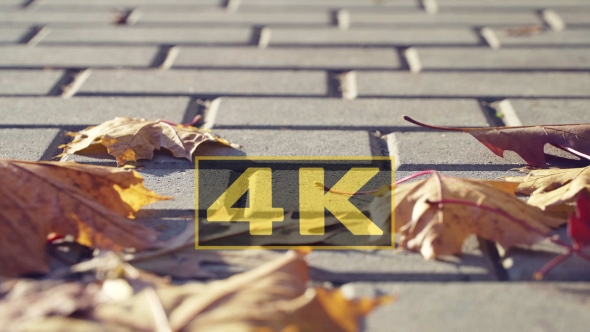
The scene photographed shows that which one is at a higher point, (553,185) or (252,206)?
(553,185)

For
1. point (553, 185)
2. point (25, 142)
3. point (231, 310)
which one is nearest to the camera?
point (231, 310)

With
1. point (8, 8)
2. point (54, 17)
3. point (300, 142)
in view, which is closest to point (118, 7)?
point (54, 17)

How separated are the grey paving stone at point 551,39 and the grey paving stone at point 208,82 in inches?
39.6

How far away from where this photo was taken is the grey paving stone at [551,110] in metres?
1.95

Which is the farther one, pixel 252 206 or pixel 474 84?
pixel 474 84

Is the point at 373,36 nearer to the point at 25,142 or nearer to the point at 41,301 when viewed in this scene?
the point at 25,142

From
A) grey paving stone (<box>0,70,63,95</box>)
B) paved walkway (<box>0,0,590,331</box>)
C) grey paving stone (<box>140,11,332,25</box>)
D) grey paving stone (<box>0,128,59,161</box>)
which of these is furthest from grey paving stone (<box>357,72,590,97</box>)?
grey paving stone (<box>0,70,63,95</box>)

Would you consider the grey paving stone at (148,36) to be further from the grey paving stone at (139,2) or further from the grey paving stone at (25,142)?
the grey paving stone at (25,142)

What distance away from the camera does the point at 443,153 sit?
1.73 meters

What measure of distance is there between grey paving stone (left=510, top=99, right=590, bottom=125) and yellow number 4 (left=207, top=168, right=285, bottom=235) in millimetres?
941

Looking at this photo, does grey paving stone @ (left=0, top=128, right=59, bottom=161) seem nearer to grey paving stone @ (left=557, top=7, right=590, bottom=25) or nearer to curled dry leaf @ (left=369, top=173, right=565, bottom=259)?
curled dry leaf @ (left=369, top=173, right=565, bottom=259)

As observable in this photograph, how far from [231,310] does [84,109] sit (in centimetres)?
137

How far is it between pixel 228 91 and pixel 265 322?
142 centimetres

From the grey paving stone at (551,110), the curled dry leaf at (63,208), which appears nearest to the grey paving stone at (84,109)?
the curled dry leaf at (63,208)
